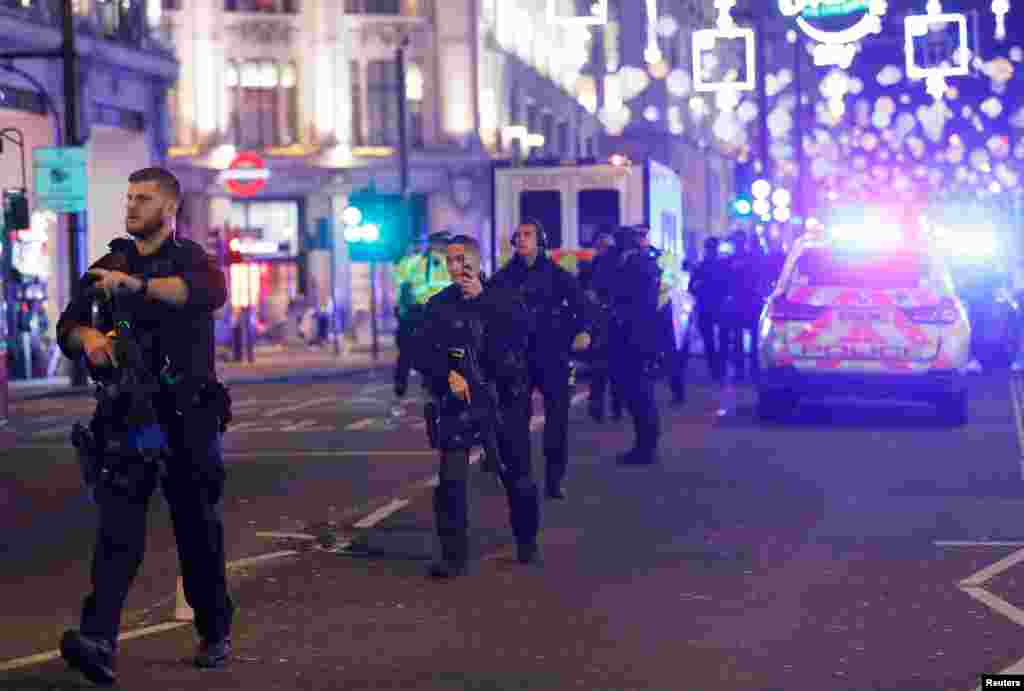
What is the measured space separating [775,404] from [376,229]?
1744 centimetres

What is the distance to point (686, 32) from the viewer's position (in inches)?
3445

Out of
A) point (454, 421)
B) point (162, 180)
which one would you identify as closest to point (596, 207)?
point (454, 421)

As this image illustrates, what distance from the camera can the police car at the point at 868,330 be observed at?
2031 centimetres

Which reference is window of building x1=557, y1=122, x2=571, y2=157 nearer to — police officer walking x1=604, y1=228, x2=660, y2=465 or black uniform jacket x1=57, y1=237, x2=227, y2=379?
police officer walking x1=604, y1=228, x2=660, y2=465

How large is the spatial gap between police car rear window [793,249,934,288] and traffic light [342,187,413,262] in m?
17.4

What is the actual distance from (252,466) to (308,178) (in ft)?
134

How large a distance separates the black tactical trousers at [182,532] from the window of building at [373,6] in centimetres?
5084

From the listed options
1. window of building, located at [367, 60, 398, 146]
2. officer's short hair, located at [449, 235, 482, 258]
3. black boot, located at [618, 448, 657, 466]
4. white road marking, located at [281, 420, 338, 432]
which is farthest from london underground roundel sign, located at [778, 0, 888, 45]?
window of building, located at [367, 60, 398, 146]

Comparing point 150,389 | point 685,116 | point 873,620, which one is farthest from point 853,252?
point 685,116

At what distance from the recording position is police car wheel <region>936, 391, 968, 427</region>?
20.4m

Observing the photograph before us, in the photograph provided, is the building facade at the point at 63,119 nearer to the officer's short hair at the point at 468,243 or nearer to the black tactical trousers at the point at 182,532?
the officer's short hair at the point at 468,243

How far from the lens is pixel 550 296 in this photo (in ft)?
47.0

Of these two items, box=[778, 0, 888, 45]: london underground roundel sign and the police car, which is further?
box=[778, 0, 888, 45]: london underground roundel sign

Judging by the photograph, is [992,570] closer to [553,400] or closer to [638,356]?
[553,400]
